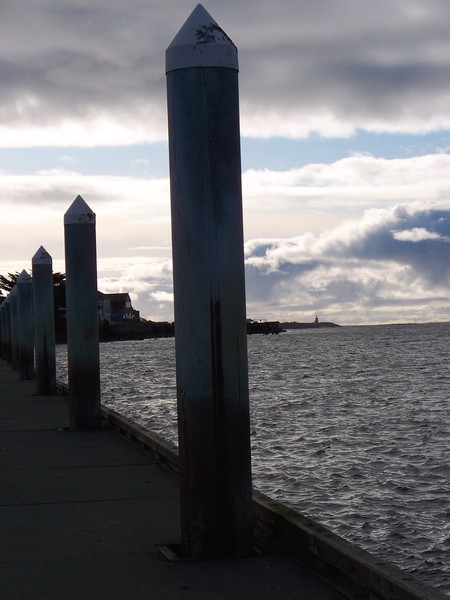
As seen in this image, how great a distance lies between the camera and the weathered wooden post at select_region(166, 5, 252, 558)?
5.69 m

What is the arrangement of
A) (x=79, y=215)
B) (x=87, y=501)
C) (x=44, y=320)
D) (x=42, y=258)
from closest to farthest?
(x=87, y=501) → (x=79, y=215) → (x=42, y=258) → (x=44, y=320)

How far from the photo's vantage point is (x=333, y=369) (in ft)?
204

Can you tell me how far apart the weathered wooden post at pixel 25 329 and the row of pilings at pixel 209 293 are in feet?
64.2

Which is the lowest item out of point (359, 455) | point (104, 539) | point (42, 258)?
point (359, 455)

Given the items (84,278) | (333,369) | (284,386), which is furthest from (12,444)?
(333,369)

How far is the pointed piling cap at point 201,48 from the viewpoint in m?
5.74

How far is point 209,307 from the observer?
5684 mm

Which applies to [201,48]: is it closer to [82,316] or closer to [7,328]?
[82,316]

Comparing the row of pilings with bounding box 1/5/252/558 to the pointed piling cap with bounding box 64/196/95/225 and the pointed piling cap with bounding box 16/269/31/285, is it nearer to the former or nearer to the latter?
the pointed piling cap with bounding box 64/196/95/225

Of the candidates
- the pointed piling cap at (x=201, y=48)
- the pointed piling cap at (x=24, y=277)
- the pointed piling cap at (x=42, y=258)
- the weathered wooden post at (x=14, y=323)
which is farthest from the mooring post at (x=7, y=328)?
the pointed piling cap at (x=201, y=48)

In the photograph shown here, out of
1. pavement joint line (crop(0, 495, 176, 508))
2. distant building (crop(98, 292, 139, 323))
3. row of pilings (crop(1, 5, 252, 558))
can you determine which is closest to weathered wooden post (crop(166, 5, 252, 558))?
row of pilings (crop(1, 5, 252, 558))

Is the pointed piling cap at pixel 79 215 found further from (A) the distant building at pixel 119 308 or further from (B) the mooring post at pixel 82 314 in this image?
(A) the distant building at pixel 119 308

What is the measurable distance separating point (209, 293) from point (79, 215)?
6.70m

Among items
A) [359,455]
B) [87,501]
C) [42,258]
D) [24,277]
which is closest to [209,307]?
[87,501]
